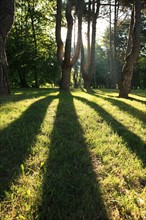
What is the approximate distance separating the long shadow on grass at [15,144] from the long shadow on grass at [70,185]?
388mm

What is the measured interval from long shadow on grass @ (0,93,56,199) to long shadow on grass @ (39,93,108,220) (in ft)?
1.27

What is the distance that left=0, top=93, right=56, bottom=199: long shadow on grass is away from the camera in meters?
2.60

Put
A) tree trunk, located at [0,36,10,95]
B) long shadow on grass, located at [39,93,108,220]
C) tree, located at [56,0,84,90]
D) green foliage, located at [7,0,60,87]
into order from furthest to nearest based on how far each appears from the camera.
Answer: green foliage, located at [7,0,60,87] → tree, located at [56,0,84,90] → tree trunk, located at [0,36,10,95] → long shadow on grass, located at [39,93,108,220]

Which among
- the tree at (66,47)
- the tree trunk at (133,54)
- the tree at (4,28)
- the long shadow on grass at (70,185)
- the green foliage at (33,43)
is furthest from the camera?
the green foliage at (33,43)

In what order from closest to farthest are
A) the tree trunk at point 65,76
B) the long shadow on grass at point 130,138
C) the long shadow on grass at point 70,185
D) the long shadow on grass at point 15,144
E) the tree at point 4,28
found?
the long shadow on grass at point 70,185
the long shadow on grass at point 15,144
the long shadow on grass at point 130,138
the tree at point 4,28
the tree trunk at point 65,76

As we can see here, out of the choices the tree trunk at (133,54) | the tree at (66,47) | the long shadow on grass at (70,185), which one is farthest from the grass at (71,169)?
the tree at (66,47)

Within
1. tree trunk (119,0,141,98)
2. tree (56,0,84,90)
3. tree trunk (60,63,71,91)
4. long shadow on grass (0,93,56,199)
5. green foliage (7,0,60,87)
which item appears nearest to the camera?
long shadow on grass (0,93,56,199)

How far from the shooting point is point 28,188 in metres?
2.36

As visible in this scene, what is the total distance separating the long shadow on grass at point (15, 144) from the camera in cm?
260

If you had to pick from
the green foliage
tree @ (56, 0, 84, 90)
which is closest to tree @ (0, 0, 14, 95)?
tree @ (56, 0, 84, 90)

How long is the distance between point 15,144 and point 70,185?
4.35 ft

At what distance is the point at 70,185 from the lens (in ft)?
8.05

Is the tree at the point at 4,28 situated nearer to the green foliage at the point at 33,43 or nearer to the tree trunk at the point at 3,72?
the tree trunk at the point at 3,72

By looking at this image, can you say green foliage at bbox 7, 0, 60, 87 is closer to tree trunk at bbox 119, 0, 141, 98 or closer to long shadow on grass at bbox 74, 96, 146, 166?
tree trunk at bbox 119, 0, 141, 98
